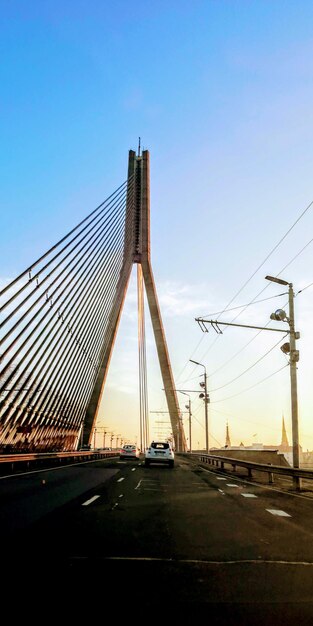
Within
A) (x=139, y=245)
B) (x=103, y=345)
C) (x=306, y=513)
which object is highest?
(x=139, y=245)

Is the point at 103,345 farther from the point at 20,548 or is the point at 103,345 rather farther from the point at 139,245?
the point at 20,548

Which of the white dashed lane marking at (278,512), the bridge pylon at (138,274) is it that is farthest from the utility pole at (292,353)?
the bridge pylon at (138,274)

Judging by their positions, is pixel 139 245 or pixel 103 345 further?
pixel 139 245

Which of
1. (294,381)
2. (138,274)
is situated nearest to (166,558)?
(294,381)

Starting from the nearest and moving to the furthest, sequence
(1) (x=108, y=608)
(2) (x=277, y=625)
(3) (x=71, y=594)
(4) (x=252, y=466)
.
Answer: (2) (x=277, y=625) < (1) (x=108, y=608) < (3) (x=71, y=594) < (4) (x=252, y=466)

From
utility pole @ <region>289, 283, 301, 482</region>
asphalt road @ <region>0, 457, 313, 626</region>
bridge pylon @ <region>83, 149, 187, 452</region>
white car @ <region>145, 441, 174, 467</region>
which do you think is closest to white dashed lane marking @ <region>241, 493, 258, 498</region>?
asphalt road @ <region>0, 457, 313, 626</region>

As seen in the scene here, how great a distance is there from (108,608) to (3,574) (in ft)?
4.78

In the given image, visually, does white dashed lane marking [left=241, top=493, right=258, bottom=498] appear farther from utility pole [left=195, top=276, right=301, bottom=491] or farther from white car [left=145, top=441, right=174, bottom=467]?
white car [left=145, top=441, right=174, bottom=467]

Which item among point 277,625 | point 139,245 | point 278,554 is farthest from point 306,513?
point 139,245

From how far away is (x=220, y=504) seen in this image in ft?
38.7

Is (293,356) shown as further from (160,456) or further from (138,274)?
(138,274)

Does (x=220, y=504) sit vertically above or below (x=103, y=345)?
below

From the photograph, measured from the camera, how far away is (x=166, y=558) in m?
5.93

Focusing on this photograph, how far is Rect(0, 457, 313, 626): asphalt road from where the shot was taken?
4.31 metres
